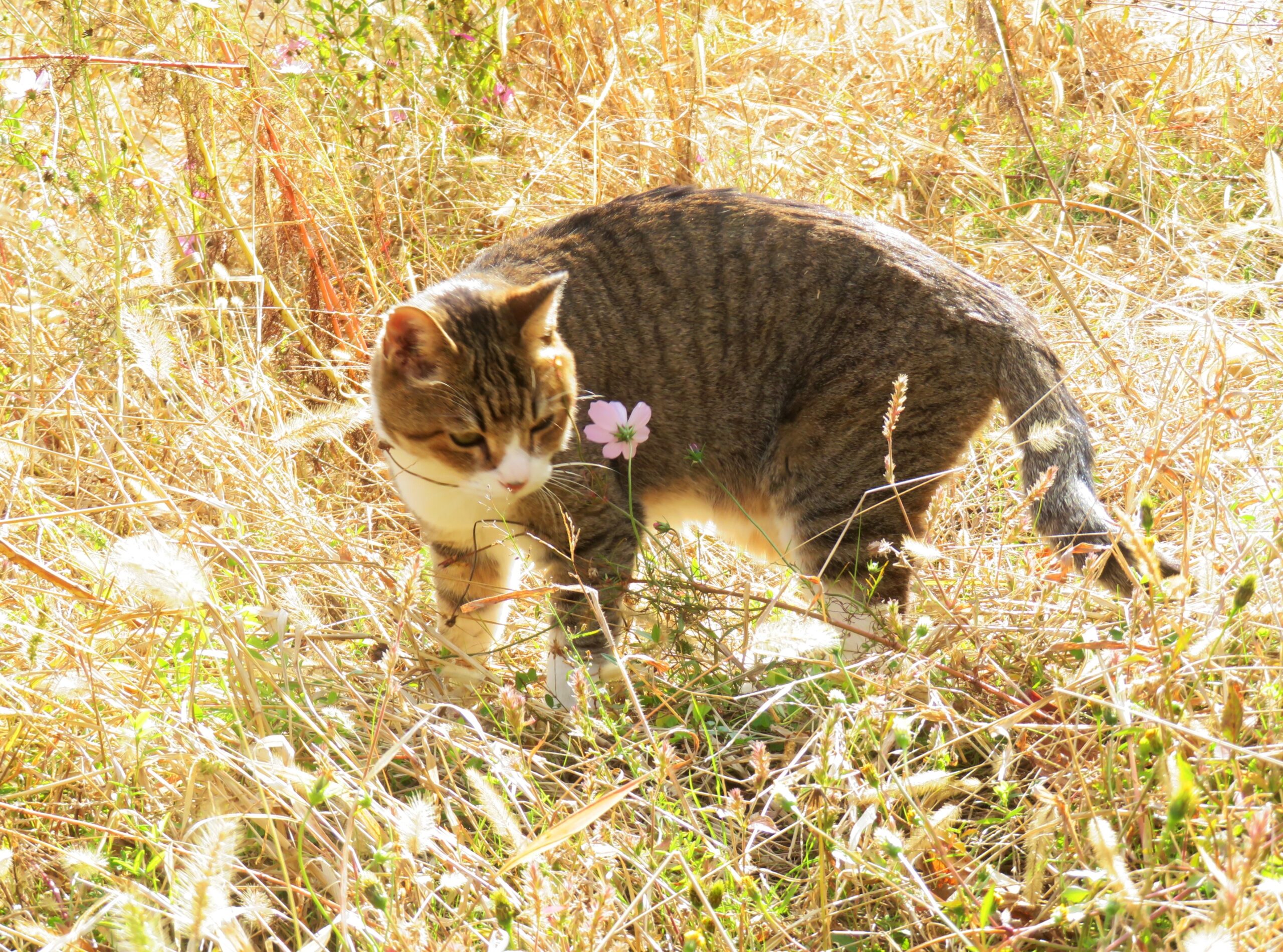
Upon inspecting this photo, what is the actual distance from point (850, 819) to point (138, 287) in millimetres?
2658

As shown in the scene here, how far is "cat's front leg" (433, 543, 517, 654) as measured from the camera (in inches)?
119

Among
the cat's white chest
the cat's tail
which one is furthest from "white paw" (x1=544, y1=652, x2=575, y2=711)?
the cat's tail

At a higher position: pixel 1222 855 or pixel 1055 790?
pixel 1222 855

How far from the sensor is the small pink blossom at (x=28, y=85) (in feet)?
10.6

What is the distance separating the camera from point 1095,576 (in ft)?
7.58

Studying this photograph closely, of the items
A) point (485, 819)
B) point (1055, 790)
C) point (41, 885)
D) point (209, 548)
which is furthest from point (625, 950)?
point (209, 548)

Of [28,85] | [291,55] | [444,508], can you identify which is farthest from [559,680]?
[291,55]

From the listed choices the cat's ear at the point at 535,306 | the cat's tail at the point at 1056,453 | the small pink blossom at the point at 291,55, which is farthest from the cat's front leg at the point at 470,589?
the small pink blossom at the point at 291,55

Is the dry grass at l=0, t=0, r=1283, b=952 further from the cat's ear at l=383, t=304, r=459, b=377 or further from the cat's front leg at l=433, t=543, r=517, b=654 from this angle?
the cat's ear at l=383, t=304, r=459, b=377

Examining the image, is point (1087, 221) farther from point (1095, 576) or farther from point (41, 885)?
point (41, 885)

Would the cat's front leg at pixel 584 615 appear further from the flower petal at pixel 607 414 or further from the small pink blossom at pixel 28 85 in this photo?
the small pink blossom at pixel 28 85

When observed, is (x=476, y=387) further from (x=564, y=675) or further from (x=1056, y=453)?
(x=1056, y=453)

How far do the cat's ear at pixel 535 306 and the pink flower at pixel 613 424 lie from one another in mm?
257

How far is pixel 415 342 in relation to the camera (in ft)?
8.80
